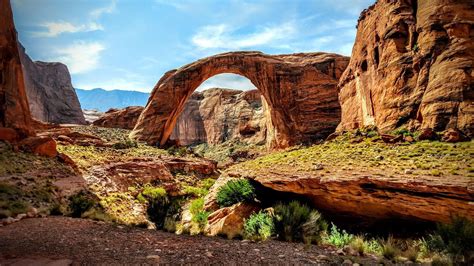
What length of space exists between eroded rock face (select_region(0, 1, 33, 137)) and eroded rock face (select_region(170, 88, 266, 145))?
3813 centimetres

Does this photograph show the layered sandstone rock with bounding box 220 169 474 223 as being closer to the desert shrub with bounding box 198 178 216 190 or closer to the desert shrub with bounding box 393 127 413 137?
the desert shrub with bounding box 393 127 413 137

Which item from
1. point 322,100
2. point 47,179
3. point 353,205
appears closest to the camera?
point 353,205

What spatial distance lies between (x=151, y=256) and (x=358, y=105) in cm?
1808

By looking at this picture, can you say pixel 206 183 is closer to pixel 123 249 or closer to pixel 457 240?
pixel 123 249

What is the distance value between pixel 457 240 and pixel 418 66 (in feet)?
32.8

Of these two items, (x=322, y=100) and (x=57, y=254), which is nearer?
(x=57, y=254)

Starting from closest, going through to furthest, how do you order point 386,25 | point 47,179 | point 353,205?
point 353,205
point 47,179
point 386,25

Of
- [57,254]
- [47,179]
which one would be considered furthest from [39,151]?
[57,254]

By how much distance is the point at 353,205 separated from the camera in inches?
416

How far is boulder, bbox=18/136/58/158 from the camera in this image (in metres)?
17.7

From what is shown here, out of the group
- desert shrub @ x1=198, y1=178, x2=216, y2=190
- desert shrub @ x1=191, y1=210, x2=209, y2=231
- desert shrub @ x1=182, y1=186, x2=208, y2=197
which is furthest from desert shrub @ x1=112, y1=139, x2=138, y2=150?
desert shrub @ x1=191, y1=210, x2=209, y2=231

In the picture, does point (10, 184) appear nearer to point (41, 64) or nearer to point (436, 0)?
point (436, 0)

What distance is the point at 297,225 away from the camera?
29.5 ft

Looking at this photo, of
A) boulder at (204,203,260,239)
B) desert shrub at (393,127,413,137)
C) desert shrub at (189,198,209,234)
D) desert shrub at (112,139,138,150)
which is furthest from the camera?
desert shrub at (112,139,138,150)
